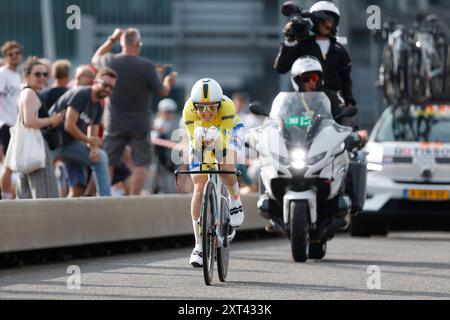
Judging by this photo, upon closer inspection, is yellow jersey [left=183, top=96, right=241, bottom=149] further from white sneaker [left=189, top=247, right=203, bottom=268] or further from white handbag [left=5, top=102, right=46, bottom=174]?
white handbag [left=5, top=102, right=46, bottom=174]

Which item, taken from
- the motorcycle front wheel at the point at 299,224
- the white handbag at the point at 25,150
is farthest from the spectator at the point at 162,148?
the motorcycle front wheel at the point at 299,224

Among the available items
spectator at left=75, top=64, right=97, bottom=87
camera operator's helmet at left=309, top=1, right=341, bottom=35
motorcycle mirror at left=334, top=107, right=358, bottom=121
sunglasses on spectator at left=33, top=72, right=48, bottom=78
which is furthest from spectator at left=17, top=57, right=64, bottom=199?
motorcycle mirror at left=334, top=107, right=358, bottom=121

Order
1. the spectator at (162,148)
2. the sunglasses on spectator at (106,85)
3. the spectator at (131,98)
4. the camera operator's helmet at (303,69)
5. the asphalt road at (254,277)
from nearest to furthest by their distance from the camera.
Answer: the asphalt road at (254,277), the camera operator's helmet at (303,69), the sunglasses on spectator at (106,85), the spectator at (131,98), the spectator at (162,148)

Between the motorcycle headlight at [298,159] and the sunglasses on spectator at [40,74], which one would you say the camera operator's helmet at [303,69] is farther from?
the sunglasses on spectator at [40,74]

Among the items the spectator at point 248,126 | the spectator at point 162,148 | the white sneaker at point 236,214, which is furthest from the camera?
the spectator at point 162,148

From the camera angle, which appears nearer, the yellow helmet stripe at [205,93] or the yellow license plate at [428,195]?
the yellow helmet stripe at [205,93]

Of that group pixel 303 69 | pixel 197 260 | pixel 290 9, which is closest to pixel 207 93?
pixel 197 260

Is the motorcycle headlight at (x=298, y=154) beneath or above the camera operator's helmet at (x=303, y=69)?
beneath

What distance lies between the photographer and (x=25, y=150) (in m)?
15.1

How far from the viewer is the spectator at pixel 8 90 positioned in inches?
654

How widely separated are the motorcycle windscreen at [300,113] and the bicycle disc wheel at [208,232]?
265 centimetres

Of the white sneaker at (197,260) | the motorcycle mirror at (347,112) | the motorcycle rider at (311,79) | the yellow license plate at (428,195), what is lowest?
the yellow license plate at (428,195)

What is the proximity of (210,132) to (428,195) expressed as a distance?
7.66m
